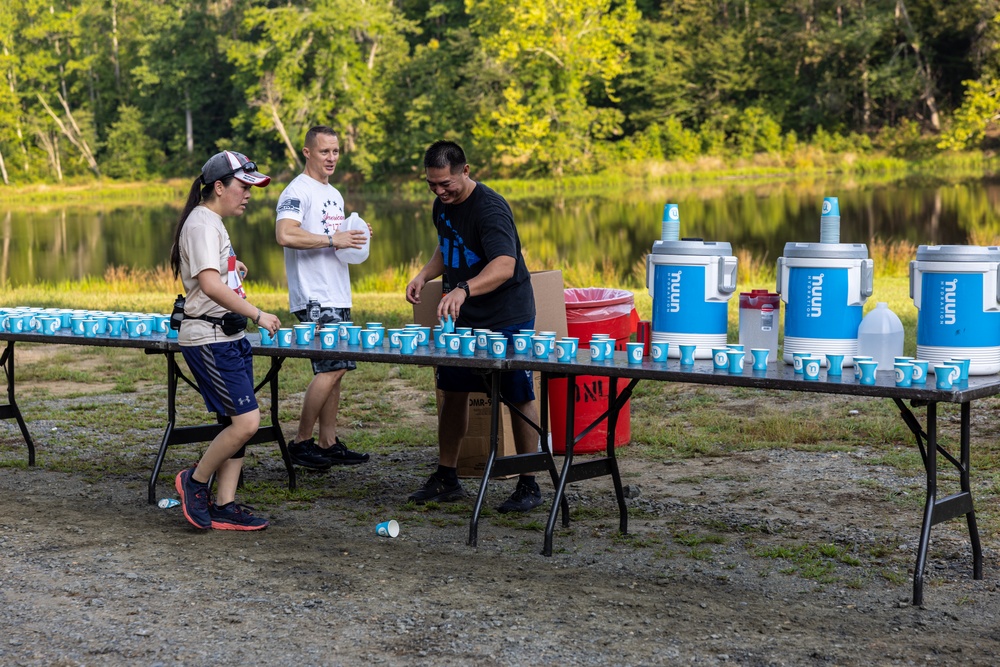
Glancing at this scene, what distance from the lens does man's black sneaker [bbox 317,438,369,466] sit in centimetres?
686

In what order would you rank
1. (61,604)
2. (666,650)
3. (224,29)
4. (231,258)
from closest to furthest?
(666,650) < (61,604) < (231,258) < (224,29)

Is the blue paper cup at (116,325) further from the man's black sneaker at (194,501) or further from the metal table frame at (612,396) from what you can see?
the man's black sneaker at (194,501)

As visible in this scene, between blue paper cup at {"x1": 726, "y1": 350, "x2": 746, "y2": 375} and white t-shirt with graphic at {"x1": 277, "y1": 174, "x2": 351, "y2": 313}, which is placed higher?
white t-shirt with graphic at {"x1": 277, "y1": 174, "x2": 351, "y2": 313}

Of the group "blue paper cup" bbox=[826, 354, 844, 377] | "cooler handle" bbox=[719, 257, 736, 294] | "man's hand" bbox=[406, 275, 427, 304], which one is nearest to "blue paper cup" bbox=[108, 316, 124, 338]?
"man's hand" bbox=[406, 275, 427, 304]

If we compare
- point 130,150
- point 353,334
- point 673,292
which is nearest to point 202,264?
point 353,334

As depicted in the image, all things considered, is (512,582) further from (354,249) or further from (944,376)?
(354,249)

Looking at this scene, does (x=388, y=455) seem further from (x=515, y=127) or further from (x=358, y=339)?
(x=515, y=127)

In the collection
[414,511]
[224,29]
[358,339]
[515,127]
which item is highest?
[224,29]

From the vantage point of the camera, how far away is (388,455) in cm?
727

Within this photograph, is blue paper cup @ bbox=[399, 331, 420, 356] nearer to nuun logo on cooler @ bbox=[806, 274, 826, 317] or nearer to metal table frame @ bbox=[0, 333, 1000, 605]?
metal table frame @ bbox=[0, 333, 1000, 605]

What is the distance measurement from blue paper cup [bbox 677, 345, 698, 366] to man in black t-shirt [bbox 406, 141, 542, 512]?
1.05 metres

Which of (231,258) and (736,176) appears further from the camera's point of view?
(736,176)

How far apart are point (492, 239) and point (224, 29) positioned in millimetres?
56239

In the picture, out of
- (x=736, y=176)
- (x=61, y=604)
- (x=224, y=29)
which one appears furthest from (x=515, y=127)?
(x=61, y=604)
